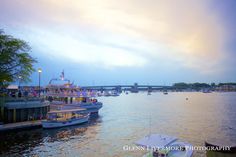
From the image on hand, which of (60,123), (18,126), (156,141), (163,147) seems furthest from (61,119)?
(163,147)

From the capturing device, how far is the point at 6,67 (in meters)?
36.3

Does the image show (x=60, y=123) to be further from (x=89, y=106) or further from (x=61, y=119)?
(x=89, y=106)

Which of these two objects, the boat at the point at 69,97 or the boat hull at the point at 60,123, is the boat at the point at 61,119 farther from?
the boat at the point at 69,97

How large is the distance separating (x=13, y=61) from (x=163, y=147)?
32.1 metres

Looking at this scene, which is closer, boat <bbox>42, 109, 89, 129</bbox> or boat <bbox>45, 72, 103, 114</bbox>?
boat <bbox>42, 109, 89, 129</bbox>

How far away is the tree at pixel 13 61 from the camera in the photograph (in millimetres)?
35469

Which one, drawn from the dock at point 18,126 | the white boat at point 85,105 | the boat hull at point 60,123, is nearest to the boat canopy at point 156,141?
the dock at point 18,126

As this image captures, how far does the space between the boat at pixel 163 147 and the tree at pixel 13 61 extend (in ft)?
91.2

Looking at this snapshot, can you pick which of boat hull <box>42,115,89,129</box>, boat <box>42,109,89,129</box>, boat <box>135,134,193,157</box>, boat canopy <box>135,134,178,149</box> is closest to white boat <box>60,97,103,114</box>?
boat <box>42,109,89,129</box>

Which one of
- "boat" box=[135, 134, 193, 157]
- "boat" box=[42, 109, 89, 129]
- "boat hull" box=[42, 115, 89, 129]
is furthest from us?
"boat" box=[42, 109, 89, 129]

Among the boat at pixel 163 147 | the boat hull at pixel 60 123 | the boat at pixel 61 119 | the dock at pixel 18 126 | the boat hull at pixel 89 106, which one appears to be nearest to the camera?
the boat at pixel 163 147

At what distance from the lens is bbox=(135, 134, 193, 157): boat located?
597 inches

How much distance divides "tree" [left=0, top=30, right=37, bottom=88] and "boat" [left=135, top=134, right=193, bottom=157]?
91.2ft

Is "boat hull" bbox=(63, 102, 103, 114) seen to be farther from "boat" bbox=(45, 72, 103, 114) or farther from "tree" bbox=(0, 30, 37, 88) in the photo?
"tree" bbox=(0, 30, 37, 88)
